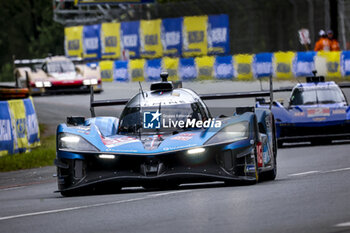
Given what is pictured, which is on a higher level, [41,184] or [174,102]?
[174,102]

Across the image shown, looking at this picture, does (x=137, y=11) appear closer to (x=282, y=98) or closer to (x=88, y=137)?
(x=282, y=98)

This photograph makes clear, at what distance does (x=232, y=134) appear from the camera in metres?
10.6

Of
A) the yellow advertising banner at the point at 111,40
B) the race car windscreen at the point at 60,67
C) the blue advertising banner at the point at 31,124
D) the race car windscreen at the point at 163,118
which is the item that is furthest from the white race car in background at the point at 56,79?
the race car windscreen at the point at 163,118

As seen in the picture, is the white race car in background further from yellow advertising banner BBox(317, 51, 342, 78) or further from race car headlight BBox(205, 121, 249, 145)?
race car headlight BBox(205, 121, 249, 145)

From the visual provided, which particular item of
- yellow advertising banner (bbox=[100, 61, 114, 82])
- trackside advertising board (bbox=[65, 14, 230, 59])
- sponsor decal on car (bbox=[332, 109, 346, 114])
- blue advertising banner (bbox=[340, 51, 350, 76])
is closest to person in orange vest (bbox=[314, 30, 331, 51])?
blue advertising banner (bbox=[340, 51, 350, 76])

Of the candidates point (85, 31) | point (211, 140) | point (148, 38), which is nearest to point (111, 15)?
point (85, 31)

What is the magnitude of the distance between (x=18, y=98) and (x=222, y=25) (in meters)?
22.3

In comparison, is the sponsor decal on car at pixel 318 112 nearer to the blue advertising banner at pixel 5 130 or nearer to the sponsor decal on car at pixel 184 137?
the blue advertising banner at pixel 5 130

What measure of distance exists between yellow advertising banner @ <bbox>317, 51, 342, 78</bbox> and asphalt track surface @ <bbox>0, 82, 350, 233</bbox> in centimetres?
2181

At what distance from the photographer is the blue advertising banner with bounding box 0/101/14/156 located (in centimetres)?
1948

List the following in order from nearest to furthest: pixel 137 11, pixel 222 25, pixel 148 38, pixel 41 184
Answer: pixel 41 184 < pixel 222 25 < pixel 148 38 < pixel 137 11

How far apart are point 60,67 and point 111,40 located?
17.5 metres

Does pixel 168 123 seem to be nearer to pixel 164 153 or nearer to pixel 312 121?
pixel 164 153

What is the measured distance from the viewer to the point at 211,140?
1052 cm
